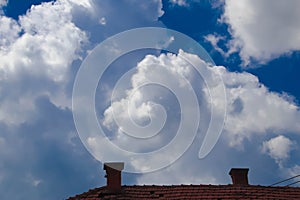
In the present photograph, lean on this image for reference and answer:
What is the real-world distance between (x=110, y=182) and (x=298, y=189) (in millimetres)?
7488

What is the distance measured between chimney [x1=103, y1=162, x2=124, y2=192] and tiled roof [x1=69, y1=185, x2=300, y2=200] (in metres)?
0.21

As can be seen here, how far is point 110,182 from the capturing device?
569 inches

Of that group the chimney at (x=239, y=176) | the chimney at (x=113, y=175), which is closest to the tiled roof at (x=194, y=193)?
the chimney at (x=113, y=175)

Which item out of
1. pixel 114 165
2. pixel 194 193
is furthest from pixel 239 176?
pixel 114 165

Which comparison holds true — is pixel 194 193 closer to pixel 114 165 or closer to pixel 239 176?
pixel 239 176

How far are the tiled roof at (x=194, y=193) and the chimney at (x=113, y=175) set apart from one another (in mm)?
212

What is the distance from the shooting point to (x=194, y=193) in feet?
46.1

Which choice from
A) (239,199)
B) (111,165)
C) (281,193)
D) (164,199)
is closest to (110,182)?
(111,165)

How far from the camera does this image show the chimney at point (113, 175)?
14324 mm

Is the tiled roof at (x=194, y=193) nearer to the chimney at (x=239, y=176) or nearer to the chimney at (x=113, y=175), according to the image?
the chimney at (x=113, y=175)

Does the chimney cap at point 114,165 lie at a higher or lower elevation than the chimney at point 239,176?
higher

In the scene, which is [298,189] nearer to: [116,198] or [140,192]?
[140,192]

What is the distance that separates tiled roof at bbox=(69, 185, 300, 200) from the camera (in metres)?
13.8

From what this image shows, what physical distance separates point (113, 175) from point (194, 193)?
3.19 m
